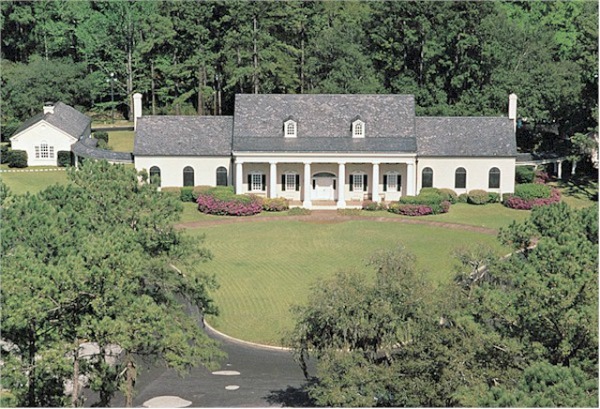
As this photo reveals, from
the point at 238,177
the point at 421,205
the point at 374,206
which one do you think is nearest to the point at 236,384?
the point at 421,205

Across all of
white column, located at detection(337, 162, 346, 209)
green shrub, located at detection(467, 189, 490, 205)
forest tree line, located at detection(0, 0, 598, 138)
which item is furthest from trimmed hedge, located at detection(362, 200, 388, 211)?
forest tree line, located at detection(0, 0, 598, 138)

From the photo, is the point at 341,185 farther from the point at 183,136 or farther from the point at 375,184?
the point at 183,136

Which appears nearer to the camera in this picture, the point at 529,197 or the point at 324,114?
the point at 529,197

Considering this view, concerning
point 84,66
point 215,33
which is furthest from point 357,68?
point 84,66

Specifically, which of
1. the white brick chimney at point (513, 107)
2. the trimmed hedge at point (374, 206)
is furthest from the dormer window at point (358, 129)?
the white brick chimney at point (513, 107)

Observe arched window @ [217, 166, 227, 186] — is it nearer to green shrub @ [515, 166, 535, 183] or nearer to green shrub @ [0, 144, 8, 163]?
green shrub @ [0, 144, 8, 163]

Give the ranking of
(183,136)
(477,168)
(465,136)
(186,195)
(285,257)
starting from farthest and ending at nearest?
(465,136), (183,136), (477,168), (186,195), (285,257)

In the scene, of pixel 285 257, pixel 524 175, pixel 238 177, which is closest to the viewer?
pixel 285 257
